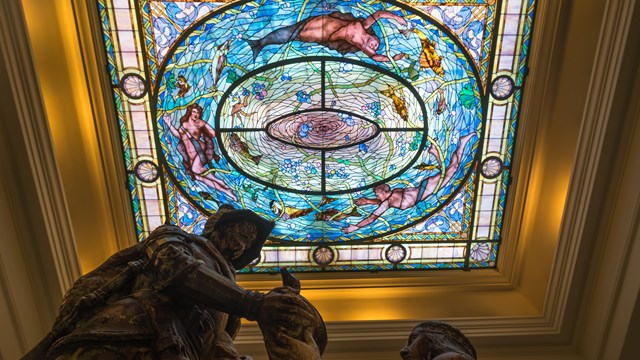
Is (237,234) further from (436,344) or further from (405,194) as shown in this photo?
(405,194)

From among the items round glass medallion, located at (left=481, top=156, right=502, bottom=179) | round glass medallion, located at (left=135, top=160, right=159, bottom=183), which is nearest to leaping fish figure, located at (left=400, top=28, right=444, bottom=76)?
Answer: round glass medallion, located at (left=481, top=156, right=502, bottom=179)

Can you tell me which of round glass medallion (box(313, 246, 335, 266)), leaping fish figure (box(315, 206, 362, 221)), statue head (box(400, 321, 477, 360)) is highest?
statue head (box(400, 321, 477, 360))

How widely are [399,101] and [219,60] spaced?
1888 millimetres

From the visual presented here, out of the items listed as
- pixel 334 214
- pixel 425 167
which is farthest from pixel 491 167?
pixel 334 214

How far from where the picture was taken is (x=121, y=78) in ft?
18.4

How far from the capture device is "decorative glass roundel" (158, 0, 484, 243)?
546cm

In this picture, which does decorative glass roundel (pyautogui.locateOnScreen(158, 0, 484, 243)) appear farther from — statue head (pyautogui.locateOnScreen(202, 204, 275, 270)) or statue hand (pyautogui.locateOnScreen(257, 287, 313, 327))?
statue hand (pyautogui.locateOnScreen(257, 287, 313, 327))

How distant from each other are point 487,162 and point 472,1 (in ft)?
5.86

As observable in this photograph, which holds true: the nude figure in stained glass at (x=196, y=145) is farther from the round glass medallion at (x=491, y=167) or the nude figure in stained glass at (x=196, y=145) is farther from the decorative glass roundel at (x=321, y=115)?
the round glass medallion at (x=491, y=167)

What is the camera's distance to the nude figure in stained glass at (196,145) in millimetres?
5801

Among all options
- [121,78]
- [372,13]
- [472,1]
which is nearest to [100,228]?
[121,78]

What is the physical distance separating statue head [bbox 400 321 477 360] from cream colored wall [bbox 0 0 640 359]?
3186 millimetres

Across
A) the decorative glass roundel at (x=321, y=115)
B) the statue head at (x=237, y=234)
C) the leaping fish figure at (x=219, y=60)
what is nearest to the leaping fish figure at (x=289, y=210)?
the decorative glass roundel at (x=321, y=115)

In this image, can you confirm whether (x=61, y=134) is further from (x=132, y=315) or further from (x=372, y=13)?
A: (x=132, y=315)
